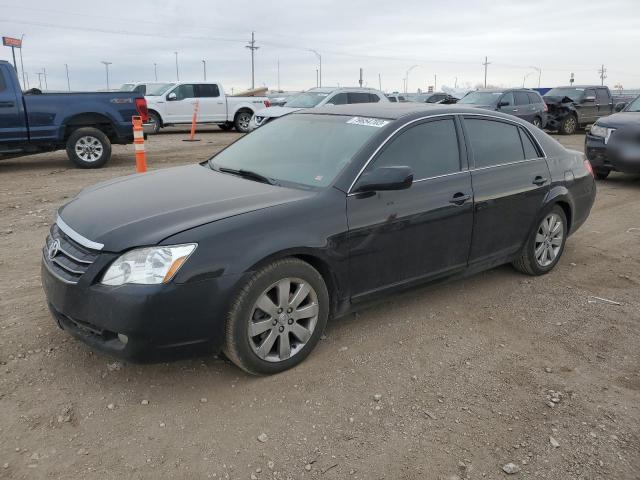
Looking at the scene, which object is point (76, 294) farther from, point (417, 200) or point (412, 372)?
point (417, 200)

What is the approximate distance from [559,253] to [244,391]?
3446 mm

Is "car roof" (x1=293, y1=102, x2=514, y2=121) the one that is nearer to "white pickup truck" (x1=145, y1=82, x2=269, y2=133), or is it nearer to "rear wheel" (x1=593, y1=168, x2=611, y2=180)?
"rear wheel" (x1=593, y1=168, x2=611, y2=180)

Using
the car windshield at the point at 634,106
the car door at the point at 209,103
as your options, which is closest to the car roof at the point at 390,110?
the car windshield at the point at 634,106

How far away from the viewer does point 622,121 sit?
9305mm

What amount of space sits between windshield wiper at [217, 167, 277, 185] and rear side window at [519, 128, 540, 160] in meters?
2.38

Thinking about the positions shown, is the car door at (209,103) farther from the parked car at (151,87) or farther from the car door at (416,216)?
the car door at (416,216)

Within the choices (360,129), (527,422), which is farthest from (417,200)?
(527,422)

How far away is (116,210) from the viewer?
3338 millimetres

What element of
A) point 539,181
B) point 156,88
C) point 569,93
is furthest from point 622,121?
point 156,88

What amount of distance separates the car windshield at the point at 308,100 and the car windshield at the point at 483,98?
5.15 m

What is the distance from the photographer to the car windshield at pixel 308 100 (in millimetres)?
15771

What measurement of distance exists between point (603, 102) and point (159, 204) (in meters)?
22.9

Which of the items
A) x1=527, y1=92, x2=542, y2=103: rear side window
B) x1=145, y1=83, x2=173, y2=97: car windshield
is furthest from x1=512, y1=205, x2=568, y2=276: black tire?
x1=145, y1=83, x2=173, y2=97: car windshield

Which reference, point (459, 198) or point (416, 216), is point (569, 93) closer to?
point (459, 198)
